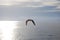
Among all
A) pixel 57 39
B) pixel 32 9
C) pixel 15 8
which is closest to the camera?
pixel 57 39

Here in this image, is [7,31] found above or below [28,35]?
above

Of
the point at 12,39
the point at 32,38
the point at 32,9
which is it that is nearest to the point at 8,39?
the point at 12,39

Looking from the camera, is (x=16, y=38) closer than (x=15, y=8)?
Yes

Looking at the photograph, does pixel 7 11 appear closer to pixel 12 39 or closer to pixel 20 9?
pixel 20 9

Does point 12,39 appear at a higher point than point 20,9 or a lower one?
lower

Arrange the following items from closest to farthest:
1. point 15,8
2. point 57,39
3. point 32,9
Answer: point 57,39 < point 32,9 < point 15,8

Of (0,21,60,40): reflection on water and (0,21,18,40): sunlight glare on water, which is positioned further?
(0,21,18,40): sunlight glare on water

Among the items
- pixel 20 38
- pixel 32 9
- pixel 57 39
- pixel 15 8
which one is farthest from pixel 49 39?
pixel 15 8

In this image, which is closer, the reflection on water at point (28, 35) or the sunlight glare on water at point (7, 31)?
the reflection on water at point (28, 35)

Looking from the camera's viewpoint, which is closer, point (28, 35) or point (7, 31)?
point (28, 35)
